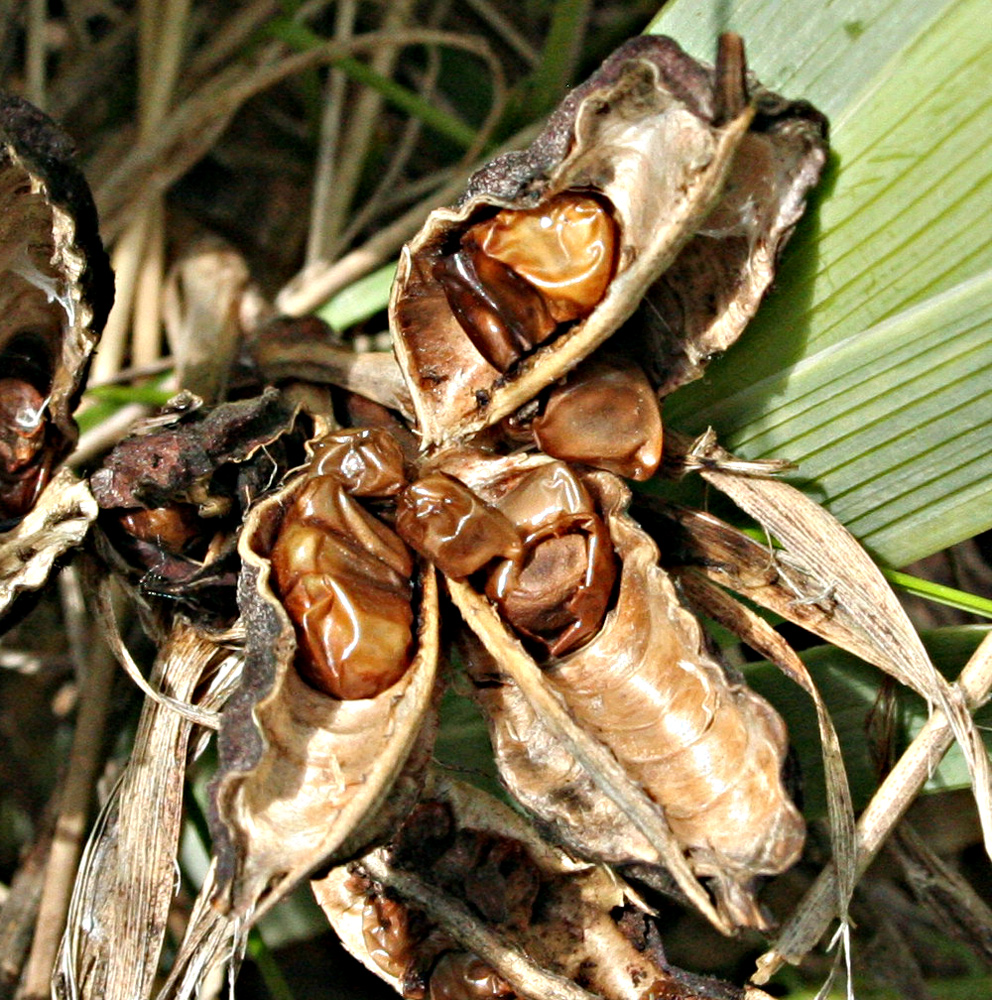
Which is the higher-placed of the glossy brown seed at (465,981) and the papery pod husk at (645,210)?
the papery pod husk at (645,210)

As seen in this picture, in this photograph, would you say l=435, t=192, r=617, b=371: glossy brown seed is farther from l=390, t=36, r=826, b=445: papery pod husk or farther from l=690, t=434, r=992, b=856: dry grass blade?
l=690, t=434, r=992, b=856: dry grass blade

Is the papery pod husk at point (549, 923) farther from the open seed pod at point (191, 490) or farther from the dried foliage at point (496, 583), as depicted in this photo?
the open seed pod at point (191, 490)

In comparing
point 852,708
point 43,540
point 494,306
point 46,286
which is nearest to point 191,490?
point 43,540

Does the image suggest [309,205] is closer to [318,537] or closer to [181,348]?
[181,348]

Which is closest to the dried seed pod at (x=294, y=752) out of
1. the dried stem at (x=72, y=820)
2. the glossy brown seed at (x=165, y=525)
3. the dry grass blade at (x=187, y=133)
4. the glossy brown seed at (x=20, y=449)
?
the glossy brown seed at (x=165, y=525)

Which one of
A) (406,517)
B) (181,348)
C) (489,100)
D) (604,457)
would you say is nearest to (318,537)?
(406,517)

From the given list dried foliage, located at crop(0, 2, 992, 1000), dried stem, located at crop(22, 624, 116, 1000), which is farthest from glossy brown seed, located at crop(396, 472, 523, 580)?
dried stem, located at crop(22, 624, 116, 1000)

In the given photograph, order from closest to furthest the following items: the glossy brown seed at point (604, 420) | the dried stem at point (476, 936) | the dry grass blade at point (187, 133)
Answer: the glossy brown seed at point (604, 420), the dried stem at point (476, 936), the dry grass blade at point (187, 133)
